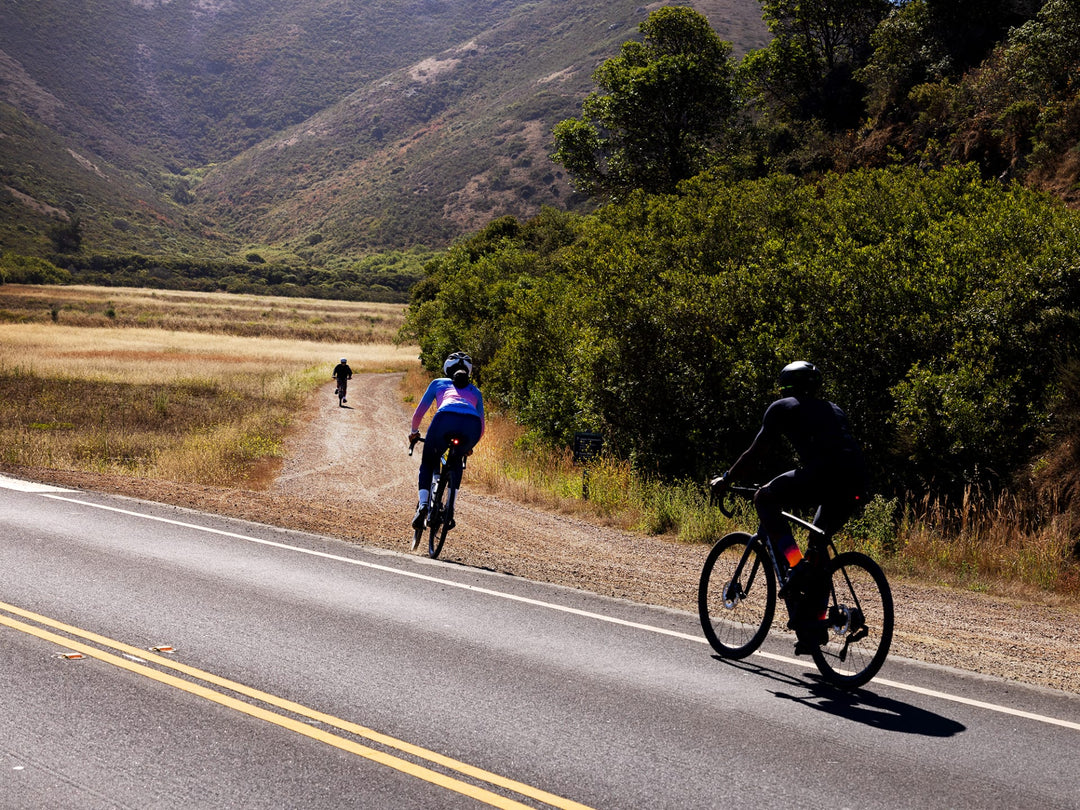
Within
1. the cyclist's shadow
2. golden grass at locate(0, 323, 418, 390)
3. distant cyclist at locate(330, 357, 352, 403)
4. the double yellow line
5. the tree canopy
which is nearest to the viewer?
the double yellow line

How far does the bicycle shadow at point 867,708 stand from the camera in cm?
573

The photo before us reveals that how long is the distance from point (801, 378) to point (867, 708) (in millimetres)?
2270

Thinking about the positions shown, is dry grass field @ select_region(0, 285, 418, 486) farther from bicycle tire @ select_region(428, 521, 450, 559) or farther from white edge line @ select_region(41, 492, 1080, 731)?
bicycle tire @ select_region(428, 521, 450, 559)

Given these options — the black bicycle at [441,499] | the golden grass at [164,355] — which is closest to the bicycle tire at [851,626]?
the black bicycle at [441,499]

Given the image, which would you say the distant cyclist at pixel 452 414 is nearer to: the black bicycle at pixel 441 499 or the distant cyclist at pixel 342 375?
the black bicycle at pixel 441 499

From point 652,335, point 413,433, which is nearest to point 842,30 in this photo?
point 652,335

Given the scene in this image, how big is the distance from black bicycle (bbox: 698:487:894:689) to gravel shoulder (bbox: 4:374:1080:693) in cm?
115

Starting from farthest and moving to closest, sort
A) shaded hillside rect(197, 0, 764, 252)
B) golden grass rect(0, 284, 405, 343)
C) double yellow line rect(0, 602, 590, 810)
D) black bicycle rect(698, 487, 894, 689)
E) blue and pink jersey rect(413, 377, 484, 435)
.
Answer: shaded hillside rect(197, 0, 764, 252), golden grass rect(0, 284, 405, 343), blue and pink jersey rect(413, 377, 484, 435), black bicycle rect(698, 487, 894, 689), double yellow line rect(0, 602, 590, 810)

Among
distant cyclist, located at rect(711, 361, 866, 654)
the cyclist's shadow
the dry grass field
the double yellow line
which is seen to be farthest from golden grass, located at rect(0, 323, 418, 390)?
the cyclist's shadow

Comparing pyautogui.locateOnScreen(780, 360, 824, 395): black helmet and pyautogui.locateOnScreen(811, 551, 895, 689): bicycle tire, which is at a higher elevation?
pyautogui.locateOnScreen(780, 360, 824, 395): black helmet

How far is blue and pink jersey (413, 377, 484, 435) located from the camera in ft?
34.1

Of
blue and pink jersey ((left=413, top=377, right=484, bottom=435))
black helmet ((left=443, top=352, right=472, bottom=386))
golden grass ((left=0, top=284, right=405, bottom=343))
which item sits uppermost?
golden grass ((left=0, top=284, right=405, bottom=343))

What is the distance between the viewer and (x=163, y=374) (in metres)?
43.6

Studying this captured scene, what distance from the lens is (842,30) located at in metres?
46.3
